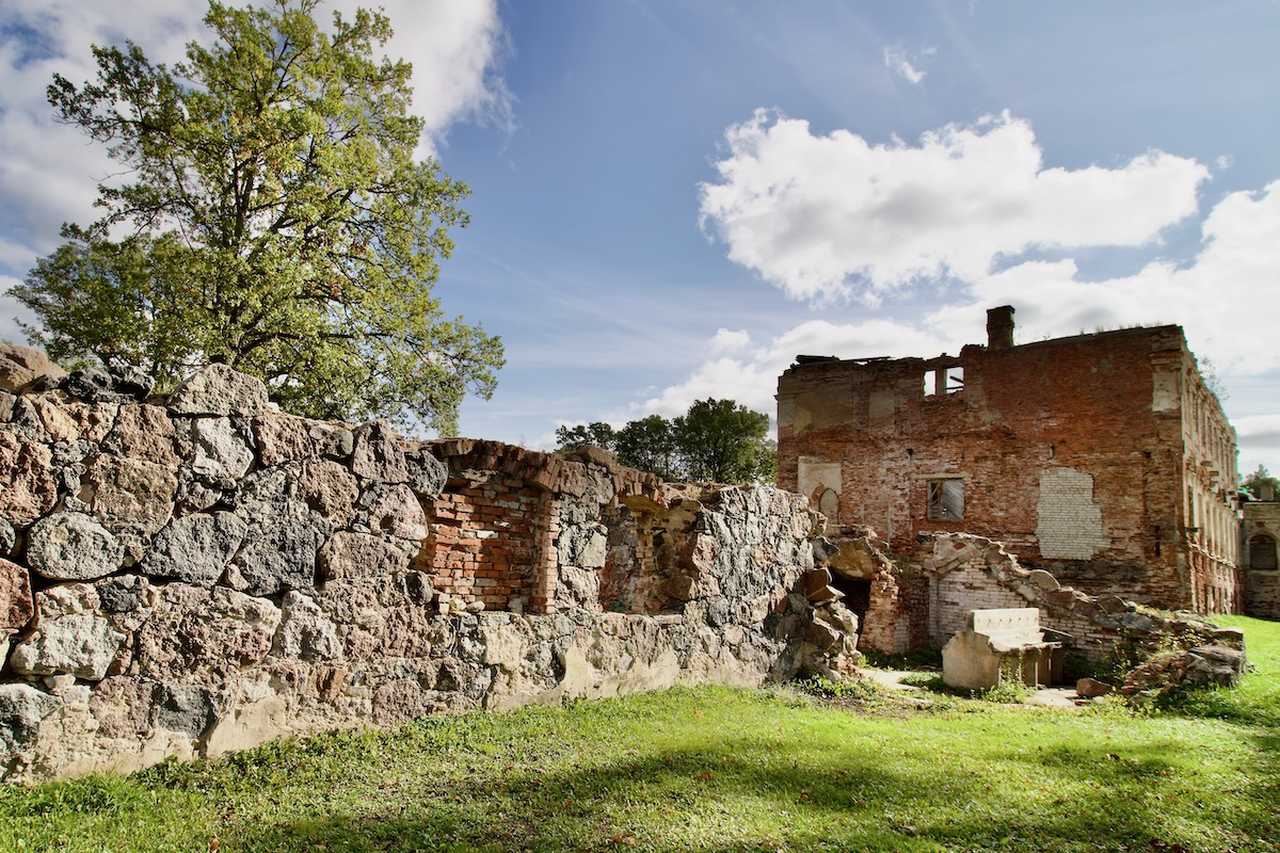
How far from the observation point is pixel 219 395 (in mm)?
4555

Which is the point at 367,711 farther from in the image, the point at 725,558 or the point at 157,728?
the point at 725,558

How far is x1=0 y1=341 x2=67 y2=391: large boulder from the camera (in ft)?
13.1

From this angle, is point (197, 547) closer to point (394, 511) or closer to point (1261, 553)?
point (394, 511)

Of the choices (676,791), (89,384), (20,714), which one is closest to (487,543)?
(676,791)

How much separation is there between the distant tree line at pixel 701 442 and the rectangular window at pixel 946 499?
15.1 meters

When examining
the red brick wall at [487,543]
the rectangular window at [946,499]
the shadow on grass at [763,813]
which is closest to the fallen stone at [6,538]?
the shadow on grass at [763,813]

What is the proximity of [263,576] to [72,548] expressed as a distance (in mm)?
1027

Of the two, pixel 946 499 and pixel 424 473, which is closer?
pixel 424 473

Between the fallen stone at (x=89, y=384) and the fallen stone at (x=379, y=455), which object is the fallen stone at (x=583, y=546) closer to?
the fallen stone at (x=379, y=455)

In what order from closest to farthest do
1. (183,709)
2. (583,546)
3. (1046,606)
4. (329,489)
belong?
(183,709) < (329,489) < (583,546) < (1046,606)

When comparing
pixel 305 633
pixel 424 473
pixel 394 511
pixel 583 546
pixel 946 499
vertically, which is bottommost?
pixel 305 633

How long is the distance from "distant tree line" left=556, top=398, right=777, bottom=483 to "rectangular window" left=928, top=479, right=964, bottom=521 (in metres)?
15.1

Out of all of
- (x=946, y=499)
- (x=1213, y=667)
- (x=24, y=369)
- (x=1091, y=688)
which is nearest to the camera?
(x=24, y=369)

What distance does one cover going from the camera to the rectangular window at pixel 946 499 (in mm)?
20531
